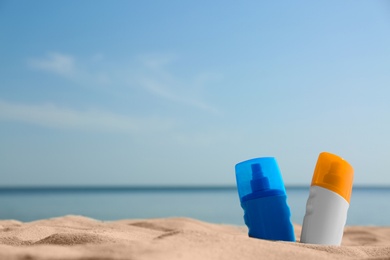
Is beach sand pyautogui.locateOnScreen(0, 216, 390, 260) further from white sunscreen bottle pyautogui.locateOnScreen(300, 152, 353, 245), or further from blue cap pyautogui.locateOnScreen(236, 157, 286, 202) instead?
blue cap pyautogui.locateOnScreen(236, 157, 286, 202)

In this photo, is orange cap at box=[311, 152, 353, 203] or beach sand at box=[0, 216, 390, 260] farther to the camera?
orange cap at box=[311, 152, 353, 203]

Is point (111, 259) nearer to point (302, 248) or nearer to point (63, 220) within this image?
point (302, 248)

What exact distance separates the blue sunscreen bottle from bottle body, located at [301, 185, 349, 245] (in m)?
0.06

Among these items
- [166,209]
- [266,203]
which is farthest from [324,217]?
[166,209]

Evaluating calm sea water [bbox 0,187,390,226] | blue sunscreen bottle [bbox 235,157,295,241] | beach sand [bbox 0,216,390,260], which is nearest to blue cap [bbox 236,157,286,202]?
Answer: blue sunscreen bottle [bbox 235,157,295,241]

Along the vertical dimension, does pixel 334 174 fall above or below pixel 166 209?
above

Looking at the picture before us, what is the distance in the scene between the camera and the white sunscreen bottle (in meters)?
1.08

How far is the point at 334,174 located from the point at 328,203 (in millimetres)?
69

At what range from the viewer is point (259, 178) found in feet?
3.71

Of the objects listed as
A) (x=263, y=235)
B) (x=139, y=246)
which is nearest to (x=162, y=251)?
(x=139, y=246)

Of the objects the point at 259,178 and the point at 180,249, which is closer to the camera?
the point at 180,249

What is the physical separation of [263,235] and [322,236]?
136 millimetres

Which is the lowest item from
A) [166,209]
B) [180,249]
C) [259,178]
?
[166,209]

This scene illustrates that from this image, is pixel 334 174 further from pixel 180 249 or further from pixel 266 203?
pixel 180 249
